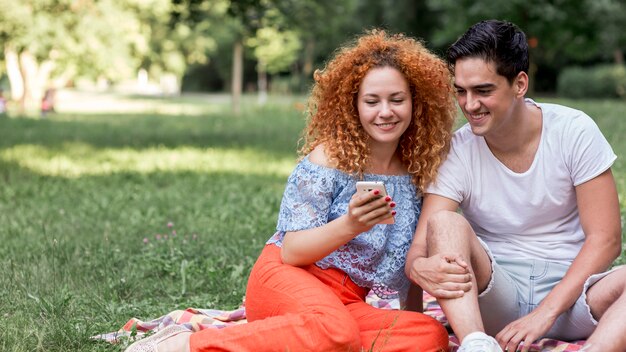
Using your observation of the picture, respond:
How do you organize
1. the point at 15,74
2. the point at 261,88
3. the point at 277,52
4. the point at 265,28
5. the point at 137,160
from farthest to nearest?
the point at 261,88, the point at 277,52, the point at 15,74, the point at 265,28, the point at 137,160

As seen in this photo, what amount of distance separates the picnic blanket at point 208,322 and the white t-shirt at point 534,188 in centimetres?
36

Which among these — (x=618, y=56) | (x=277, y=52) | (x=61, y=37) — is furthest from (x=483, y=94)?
(x=277, y=52)

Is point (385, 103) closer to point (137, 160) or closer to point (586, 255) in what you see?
point (586, 255)

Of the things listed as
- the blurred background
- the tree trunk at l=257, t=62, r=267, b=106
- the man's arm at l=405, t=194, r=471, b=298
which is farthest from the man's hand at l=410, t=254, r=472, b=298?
the tree trunk at l=257, t=62, r=267, b=106

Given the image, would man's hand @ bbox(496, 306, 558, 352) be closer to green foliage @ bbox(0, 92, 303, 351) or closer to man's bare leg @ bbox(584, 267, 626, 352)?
man's bare leg @ bbox(584, 267, 626, 352)

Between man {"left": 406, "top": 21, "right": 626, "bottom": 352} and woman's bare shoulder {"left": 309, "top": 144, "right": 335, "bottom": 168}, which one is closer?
man {"left": 406, "top": 21, "right": 626, "bottom": 352}

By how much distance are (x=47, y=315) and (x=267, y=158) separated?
6628mm

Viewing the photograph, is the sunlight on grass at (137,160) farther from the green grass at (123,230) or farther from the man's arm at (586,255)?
the man's arm at (586,255)

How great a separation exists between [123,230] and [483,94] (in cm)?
324

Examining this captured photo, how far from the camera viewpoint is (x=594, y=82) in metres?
28.7

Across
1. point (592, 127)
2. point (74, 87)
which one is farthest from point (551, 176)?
point (74, 87)

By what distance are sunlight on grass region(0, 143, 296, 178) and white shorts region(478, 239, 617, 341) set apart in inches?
215

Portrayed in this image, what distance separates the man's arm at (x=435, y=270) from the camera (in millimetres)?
3061

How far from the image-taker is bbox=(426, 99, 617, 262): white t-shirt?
335 centimetres
